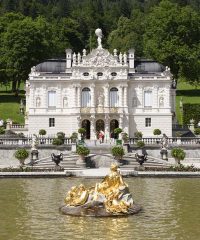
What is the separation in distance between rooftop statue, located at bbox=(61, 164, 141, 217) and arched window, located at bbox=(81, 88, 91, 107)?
36232mm

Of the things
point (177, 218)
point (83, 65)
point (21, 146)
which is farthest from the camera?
point (83, 65)

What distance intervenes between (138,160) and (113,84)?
1899 centimetres

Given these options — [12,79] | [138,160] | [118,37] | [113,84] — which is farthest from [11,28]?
[138,160]

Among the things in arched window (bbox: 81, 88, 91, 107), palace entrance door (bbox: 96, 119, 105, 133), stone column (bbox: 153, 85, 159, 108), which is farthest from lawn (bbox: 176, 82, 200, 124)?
arched window (bbox: 81, 88, 91, 107)

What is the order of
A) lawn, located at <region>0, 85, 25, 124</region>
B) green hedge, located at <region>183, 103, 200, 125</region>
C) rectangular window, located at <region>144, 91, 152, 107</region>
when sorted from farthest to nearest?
lawn, located at <region>0, 85, 25, 124</region> < green hedge, located at <region>183, 103, 200, 125</region> < rectangular window, located at <region>144, 91, 152, 107</region>

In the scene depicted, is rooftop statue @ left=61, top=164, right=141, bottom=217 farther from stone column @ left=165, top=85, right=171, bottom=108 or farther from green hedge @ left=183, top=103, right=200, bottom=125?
green hedge @ left=183, top=103, right=200, bottom=125

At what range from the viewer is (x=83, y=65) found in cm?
5934

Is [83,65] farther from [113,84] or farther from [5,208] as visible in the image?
[5,208]

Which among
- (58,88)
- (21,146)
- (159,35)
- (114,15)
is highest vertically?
(114,15)

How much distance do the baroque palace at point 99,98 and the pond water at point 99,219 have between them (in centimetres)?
2671

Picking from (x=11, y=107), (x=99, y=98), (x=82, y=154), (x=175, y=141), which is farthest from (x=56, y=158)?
(x=11, y=107)

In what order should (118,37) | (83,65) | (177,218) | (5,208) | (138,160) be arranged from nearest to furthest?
(177,218), (5,208), (138,160), (83,65), (118,37)

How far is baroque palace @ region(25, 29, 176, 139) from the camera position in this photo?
194 ft

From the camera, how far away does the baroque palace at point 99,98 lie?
5925 cm
